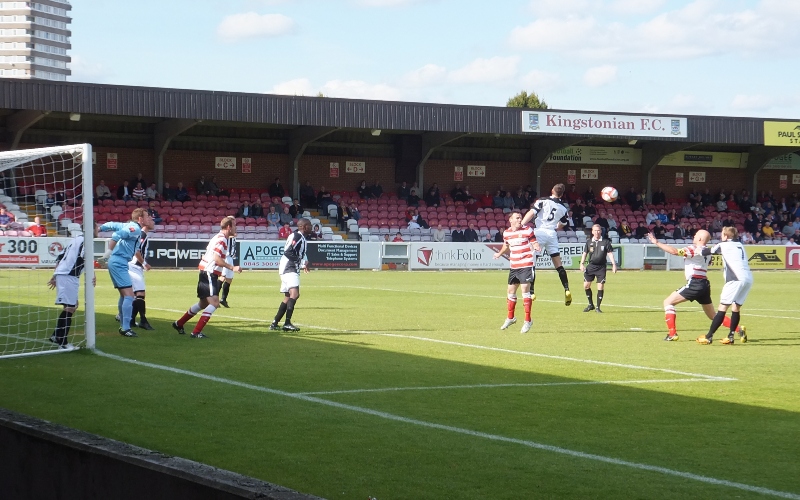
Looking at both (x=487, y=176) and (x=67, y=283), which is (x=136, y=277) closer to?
(x=67, y=283)

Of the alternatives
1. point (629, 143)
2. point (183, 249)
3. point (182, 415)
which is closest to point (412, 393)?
point (182, 415)

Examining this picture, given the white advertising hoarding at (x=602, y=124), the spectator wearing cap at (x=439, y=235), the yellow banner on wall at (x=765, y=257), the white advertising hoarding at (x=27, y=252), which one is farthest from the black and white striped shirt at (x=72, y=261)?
the yellow banner on wall at (x=765, y=257)

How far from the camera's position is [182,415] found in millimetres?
8594

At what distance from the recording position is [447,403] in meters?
9.45

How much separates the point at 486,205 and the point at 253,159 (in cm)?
1156

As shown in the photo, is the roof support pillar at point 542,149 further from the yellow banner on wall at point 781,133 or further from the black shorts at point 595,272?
the black shorts at point 595,272

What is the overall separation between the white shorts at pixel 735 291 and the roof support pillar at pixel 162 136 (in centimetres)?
2912

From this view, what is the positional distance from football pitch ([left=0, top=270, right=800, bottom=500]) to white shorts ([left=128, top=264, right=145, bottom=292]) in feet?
2.70

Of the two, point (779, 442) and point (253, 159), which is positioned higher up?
point (253, 159)

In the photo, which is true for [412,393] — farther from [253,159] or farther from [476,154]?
[476,154]

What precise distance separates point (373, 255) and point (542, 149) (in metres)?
15.2

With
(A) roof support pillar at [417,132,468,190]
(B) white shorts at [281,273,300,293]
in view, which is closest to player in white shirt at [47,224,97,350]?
(B) white shorts at [281,273,300,293]

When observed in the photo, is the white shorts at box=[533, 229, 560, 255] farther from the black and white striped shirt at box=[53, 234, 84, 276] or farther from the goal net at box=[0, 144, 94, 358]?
the black and white striped shirt at box=[53, 234, 84, 276]

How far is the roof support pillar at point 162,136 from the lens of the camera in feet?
135
